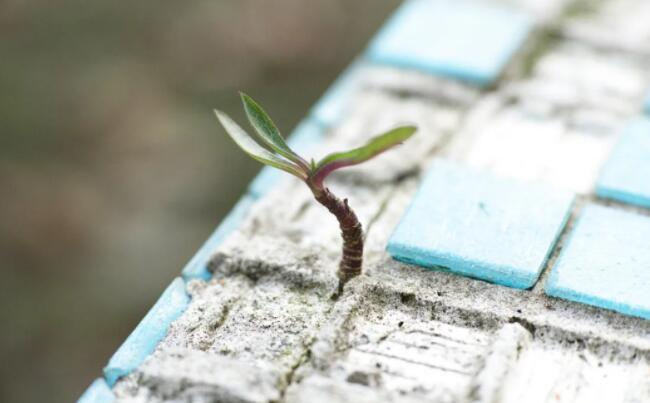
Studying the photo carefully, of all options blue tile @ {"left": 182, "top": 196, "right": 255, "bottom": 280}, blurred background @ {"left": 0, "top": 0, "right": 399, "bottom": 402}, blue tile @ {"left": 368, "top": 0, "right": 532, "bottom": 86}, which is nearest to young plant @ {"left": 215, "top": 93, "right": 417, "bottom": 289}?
blue tile @ {"left": 182, "top": 196, "right": 255, "bottom": 280}

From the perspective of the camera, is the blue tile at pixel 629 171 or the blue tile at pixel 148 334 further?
the blue tile at pixel 629 171

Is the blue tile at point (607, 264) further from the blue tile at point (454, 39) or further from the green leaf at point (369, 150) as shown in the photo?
the blue tile at point (454, 39)

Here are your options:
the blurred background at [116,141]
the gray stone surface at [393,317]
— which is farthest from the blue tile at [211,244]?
the blurred background at [116,141]

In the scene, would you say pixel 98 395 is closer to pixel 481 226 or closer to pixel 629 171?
pixel 481 226

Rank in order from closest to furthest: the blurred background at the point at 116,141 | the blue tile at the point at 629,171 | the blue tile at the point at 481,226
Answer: the blue tile at the point at 481,226, the blue tile at the point at 629,171, the blurred background at the point at 116,141

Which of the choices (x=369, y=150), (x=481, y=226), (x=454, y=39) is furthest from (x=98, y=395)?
(x=454, y=39)

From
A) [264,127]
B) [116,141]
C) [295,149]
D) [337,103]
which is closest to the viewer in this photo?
[264,127]

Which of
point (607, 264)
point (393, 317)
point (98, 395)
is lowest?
point (98, 395)
